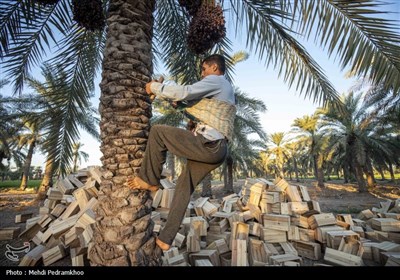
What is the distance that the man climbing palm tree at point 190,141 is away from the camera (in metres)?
2.15

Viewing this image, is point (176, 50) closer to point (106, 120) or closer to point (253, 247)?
point (106, 120)

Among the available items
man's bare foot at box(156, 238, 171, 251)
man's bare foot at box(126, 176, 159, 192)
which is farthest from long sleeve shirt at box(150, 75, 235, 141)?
man's bare foot at box(156, 238, 171, 251)

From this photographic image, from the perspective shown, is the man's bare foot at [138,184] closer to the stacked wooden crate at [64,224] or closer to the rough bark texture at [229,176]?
the stacked wooden crate at [64,224]

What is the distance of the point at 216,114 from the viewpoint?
2.29 m

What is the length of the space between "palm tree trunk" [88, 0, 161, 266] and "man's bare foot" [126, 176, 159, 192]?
51mm

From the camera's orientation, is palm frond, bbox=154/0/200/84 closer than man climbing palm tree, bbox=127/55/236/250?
No

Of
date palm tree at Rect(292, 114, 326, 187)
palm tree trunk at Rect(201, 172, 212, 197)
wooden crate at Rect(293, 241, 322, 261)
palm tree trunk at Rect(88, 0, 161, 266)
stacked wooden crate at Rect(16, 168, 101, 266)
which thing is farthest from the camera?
date palm tree at Rect(292, 114, 326, 187)

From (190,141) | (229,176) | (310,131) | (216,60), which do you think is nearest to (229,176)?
→ (229,176)

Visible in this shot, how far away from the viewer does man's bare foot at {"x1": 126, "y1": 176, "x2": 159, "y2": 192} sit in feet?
7.02

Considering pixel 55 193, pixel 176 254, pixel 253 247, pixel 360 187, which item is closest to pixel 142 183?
pixel 176 254

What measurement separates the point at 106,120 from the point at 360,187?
73.0ft

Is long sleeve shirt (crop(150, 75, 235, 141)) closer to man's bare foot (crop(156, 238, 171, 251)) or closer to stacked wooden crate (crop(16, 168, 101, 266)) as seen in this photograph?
man's bare foot (crop(156, 238, 171, 251))

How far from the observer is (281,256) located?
3969mm

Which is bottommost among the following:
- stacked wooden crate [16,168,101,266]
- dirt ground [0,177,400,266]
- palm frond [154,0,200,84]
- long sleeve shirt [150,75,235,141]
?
dirt ground [0,177,400,266]
